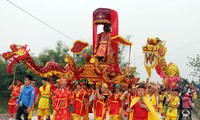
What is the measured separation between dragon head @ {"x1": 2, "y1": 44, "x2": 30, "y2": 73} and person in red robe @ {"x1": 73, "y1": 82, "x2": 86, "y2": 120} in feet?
6.42

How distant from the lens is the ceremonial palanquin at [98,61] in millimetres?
9242

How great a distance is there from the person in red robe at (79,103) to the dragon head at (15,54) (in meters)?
1.96

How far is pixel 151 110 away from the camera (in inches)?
262

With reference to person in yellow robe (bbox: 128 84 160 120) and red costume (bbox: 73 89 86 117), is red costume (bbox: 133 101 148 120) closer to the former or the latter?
person in yellow robe (bbox: 128 84 160 120)

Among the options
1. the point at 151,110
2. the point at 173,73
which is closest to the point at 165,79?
the point at 173,73

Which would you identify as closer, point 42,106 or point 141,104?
point 141,104

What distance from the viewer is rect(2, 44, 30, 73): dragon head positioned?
8.93 metres

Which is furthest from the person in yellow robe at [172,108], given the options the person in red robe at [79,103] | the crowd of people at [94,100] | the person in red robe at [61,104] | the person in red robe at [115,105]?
the person in red robe at [61,104]

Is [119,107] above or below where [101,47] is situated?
below

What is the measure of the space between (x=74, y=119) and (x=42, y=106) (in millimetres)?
1077

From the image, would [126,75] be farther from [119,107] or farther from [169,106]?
[169,106]

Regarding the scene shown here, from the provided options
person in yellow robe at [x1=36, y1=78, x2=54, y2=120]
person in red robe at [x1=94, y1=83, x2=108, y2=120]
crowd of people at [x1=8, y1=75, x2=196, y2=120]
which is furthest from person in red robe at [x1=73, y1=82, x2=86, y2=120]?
person in yellow robe at [x1=36, y1=78, x2=54, y2=120]

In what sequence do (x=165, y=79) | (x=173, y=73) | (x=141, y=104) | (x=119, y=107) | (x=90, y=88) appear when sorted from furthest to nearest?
(x=173, y=73)
(x=165, y=79)
(x=90, y=88)
(x=119, y=107)
(x=141, y=104)

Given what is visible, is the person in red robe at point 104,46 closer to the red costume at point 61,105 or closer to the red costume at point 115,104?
the red costume at point 115,104
